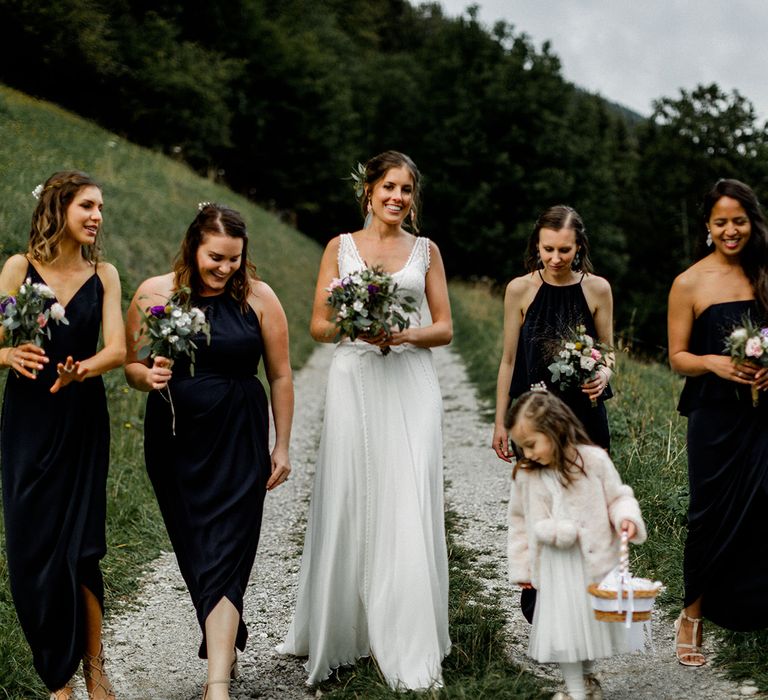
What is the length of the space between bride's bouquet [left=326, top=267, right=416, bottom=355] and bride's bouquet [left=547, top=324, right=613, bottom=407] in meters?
0.83

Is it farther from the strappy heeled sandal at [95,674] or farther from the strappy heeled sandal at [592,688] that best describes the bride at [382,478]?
the strappy heeled sandal at [95,674]

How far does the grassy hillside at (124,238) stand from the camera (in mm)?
6398

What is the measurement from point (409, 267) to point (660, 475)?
3.33 metres

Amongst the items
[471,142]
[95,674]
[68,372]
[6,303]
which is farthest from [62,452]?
[471,142]

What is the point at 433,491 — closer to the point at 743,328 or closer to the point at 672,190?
the point at 743,328

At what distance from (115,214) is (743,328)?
14.5 meters

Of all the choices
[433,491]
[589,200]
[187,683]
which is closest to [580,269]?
[433,491]

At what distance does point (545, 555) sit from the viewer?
3873mm

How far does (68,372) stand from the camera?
3.94 m

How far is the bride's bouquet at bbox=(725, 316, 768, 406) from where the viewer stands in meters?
4.07

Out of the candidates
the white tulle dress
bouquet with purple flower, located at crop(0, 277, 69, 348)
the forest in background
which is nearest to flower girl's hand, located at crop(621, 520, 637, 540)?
the white tulle dress

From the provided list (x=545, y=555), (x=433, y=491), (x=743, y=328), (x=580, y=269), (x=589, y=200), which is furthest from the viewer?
(x=589, y=200)

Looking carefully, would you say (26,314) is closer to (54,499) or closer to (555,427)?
(54,499)

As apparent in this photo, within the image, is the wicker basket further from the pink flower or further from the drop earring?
the drop earring
